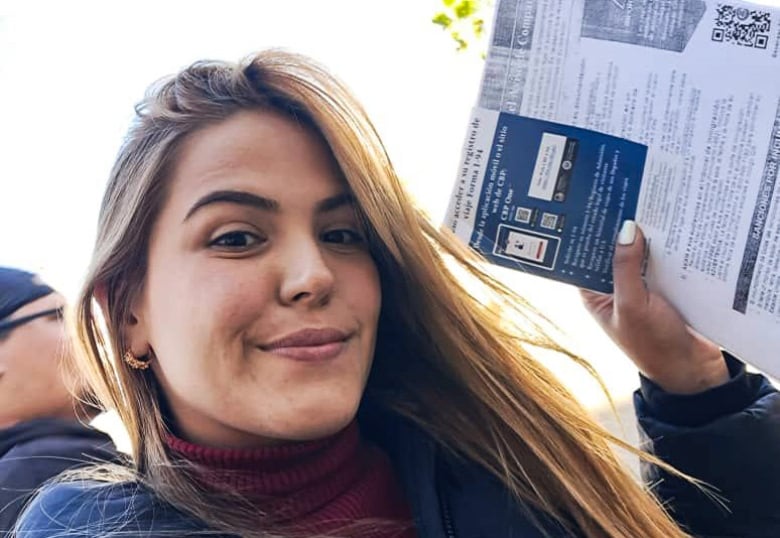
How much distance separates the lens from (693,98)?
0.93 metres

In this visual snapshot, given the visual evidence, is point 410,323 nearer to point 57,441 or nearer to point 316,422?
point 316,422

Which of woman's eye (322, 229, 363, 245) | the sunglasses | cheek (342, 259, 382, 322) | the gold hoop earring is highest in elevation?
woman's eye (322, 229, 363, 245)

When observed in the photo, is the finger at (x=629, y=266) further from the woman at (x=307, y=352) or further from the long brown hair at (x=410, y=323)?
the long brown hair at (x=410, y=323)

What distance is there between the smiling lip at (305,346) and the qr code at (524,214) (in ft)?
0.83

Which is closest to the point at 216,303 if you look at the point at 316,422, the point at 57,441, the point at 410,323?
the point at 316,422

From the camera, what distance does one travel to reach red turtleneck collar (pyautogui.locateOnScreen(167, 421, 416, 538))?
2.93ft

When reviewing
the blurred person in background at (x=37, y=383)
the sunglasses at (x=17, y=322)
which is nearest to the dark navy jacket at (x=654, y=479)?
the blurred person in background at (x=37, y=383)

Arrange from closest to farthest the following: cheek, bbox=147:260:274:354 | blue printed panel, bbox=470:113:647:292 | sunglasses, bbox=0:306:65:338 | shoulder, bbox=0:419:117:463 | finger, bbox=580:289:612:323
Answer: cheek, bbox=147:260:274:354, blue printed panel, bbox=470:113:647:292, finger, bbox=580:289:612:323, shoulder, bbox=0:419:117:463, sunglasses, bbox=0:306:65:338

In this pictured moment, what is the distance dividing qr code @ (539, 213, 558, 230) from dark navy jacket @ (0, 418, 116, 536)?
2.23 feet

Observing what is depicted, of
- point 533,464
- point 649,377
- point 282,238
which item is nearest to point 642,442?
point 649,377

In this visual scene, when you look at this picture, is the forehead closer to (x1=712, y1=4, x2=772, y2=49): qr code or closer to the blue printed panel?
the blue printed panel

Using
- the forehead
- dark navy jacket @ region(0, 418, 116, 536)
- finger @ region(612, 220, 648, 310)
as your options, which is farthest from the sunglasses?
finger @ region(612, 220, 648, 310)

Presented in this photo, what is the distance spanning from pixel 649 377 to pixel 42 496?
2.49ft

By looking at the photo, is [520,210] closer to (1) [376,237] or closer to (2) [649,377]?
(1) [376,237]
